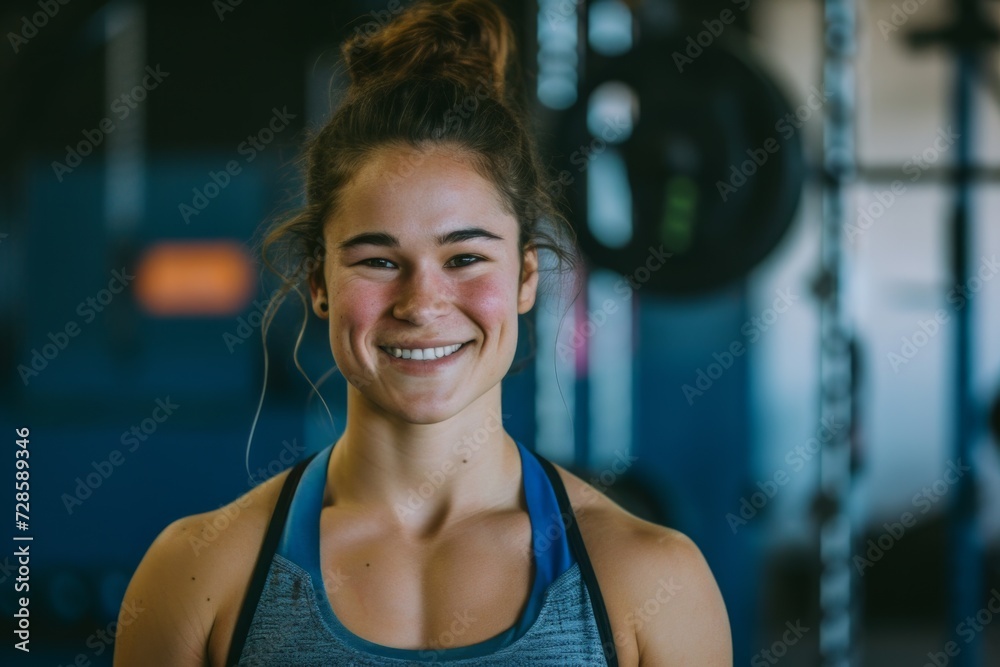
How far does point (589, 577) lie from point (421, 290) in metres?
0.34

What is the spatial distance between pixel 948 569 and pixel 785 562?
1.33ft

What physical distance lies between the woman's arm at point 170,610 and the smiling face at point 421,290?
26 centimetres

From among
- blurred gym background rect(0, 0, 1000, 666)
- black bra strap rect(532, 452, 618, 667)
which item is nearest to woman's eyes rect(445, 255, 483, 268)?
black bra strap rect(532, 452, 618, 667)

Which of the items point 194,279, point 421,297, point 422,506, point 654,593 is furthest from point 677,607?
point 194,279

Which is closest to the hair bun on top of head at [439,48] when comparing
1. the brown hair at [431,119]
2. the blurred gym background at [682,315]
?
the brown hair at [431,119]

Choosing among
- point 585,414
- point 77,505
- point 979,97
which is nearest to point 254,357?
point 77,505

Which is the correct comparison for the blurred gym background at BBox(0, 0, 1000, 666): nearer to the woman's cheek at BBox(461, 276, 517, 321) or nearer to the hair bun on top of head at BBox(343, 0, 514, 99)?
the hair bun on top of head at BBox(343, 0, 514, 99)

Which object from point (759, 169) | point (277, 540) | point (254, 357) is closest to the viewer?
point (277, 540)

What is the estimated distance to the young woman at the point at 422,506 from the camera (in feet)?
3.19

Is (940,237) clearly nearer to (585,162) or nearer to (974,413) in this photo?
(974,413)

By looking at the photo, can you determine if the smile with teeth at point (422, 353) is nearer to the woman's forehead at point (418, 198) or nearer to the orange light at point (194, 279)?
the woman's forehead at point (418, 198)

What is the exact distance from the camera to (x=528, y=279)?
1.10m

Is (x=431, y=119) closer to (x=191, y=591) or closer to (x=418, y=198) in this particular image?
(x=418, y=198)

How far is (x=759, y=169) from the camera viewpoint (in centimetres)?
234
